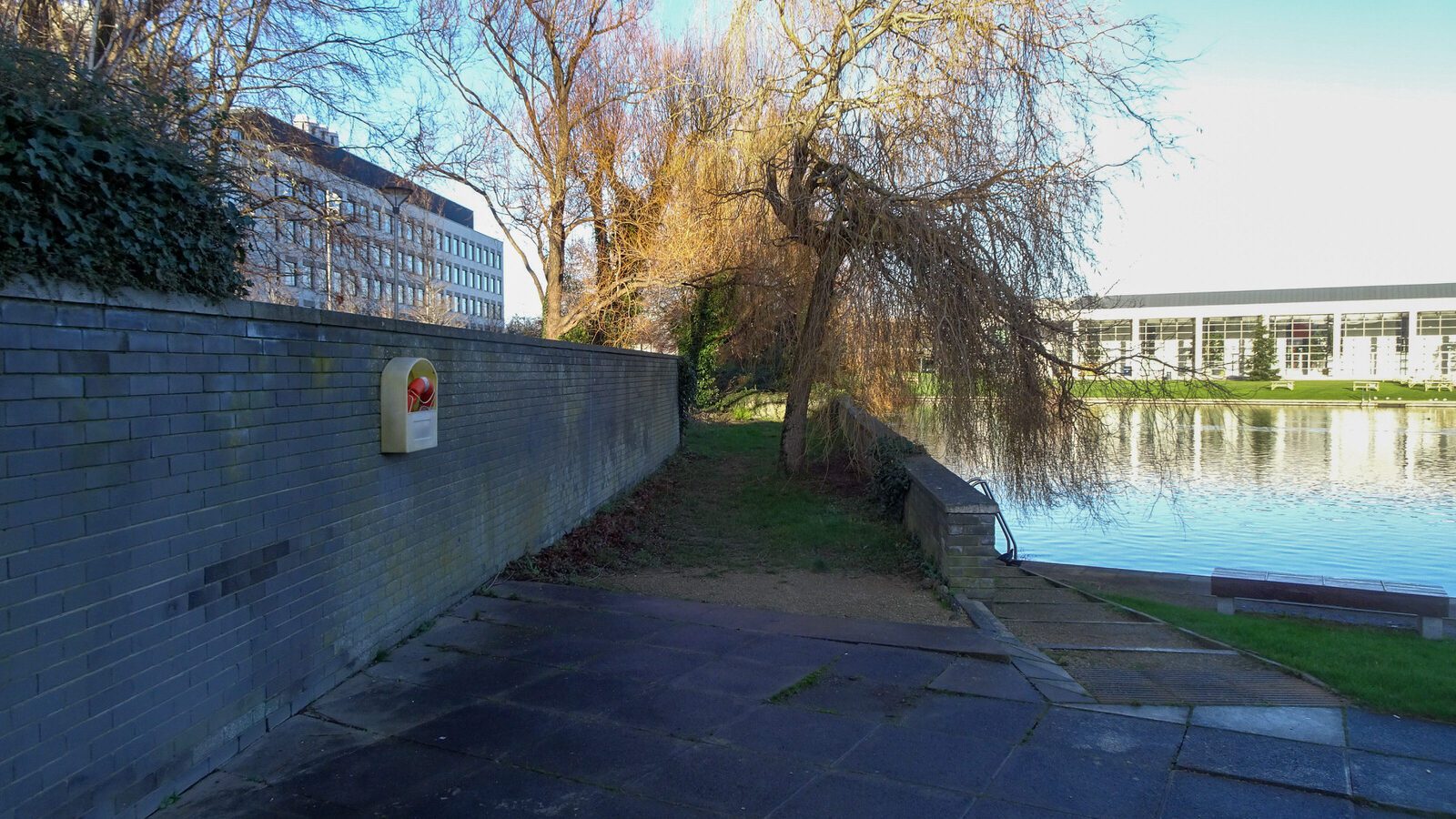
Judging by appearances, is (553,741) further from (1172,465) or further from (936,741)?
(1172,465)

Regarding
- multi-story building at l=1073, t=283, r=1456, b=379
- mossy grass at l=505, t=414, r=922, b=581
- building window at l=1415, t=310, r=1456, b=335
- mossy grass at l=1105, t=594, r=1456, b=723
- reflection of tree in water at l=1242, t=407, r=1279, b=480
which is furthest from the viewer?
building window at l=1415, t=310, r=1456, b=335

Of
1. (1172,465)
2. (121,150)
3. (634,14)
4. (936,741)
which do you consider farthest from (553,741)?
(634,14)

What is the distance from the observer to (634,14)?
69.2 ft

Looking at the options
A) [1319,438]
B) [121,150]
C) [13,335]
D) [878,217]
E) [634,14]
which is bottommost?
[1319,438]

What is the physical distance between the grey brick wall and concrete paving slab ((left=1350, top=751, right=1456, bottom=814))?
5.20 meters

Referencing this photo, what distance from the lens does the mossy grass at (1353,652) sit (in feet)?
18.4

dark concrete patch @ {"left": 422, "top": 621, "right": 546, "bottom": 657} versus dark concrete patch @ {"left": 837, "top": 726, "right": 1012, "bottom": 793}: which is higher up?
dark concrete patch @ {"left": 422, "top": 621, "right": 546, "bottom": 657}

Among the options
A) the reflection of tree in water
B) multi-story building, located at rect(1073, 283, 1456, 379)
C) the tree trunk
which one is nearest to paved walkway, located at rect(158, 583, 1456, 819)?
the tree trunk

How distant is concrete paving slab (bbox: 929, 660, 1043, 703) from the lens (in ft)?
18.2

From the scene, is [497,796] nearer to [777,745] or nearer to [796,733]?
[777,745]

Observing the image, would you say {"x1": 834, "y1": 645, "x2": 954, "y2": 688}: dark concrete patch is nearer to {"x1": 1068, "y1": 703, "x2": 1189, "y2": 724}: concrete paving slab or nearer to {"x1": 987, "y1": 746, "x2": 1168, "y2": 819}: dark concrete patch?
{"x1": 1068, "y1": 703, "x2": 1189, "y2": 724}: concrete paving slab

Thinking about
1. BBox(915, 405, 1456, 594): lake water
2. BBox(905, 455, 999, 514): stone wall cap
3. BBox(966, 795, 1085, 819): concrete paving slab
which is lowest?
BBox(915, 405, 1456, 594): lake water

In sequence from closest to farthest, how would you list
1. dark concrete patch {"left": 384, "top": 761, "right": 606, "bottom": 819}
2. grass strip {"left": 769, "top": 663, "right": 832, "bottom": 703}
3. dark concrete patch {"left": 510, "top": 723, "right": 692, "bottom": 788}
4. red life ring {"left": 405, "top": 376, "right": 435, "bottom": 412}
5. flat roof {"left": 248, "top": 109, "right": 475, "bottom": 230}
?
dark concrete patch {"left": 384, "top": 761, "right": 606, "bottom": 819} < dark concrete patch {"left": 510, "top": 723, "right": 692, "bottom": 788} < grass strip {"left": 769, "top": 663, "right": 832, "bottom": 703} < red life ring {"left": 405, "top": 376, "right": 435, "bottom": 412} < flat roof {"left": 248, "top": 109, "right": 475, "bottom": 230}

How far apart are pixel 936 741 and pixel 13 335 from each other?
4277 millimetres
